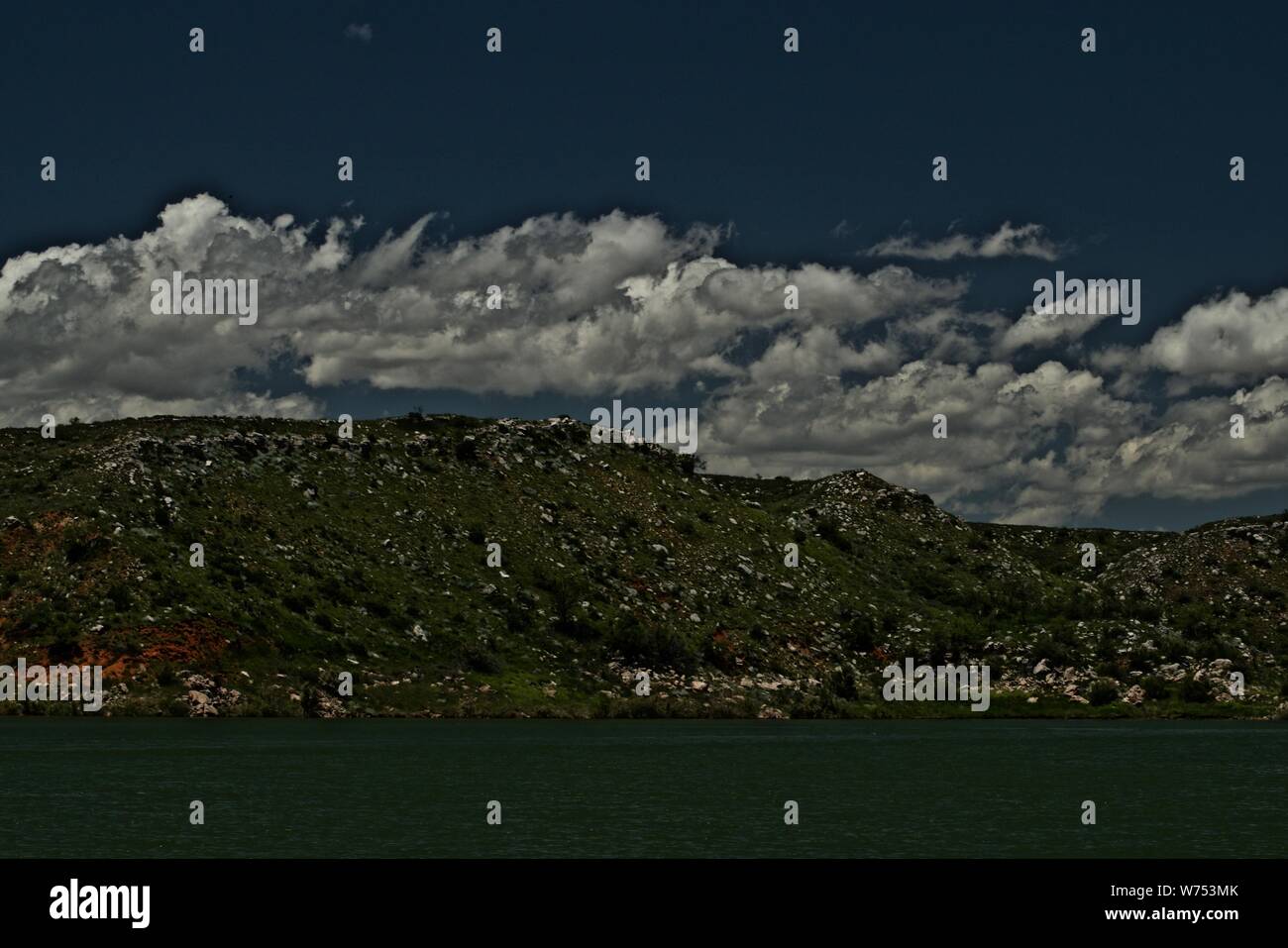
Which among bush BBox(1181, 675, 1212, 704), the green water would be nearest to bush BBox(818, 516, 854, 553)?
bush BBox(1181, 675, 1212, 704)

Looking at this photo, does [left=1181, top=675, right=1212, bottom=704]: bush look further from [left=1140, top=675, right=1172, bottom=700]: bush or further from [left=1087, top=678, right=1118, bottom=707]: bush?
[left=1087, top=678, right=1118, bottom=707]: bush

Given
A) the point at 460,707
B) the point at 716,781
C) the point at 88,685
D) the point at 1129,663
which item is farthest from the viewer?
the point at 1129,663

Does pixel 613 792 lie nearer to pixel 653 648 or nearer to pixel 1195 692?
pixel 653 648

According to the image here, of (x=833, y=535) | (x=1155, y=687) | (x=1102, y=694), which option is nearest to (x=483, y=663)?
(x=1102, y=694)

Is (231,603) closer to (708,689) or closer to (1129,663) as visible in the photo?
(708,689)

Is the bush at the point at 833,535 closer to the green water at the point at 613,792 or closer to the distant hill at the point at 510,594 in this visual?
the distant hill at the point at 510,594

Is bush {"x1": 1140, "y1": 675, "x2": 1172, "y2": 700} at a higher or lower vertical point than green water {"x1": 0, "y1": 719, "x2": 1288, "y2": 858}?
higher
